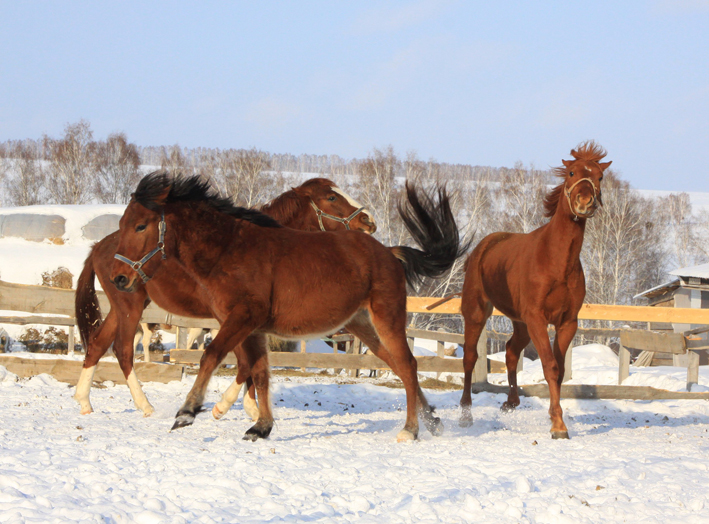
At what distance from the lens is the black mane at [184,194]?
491 centimetres

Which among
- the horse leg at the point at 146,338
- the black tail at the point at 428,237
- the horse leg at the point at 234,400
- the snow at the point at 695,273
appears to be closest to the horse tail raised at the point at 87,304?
the horse leg at the point at 234,400

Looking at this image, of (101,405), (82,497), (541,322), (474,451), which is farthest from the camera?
(101,405)

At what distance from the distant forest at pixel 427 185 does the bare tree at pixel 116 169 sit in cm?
7

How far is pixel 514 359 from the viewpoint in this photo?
7414 millimetres

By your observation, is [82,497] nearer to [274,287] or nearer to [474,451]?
[274,287]

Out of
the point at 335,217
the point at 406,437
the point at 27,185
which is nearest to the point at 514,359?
the point at 335,217

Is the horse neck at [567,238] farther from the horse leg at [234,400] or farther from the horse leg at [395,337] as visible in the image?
the horse leg at [234,400]

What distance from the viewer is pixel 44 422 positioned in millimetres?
5422

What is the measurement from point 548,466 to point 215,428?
286 centimetres

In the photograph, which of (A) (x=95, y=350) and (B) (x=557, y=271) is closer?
(B) (x=557, y=271)

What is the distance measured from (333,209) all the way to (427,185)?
35855mm

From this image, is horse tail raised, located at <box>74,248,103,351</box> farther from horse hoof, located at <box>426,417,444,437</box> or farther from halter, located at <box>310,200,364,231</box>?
horse hoof, located at <box>426,417,444,437</box>

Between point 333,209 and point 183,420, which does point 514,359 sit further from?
point 183,420

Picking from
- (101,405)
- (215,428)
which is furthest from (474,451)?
(101,405)
